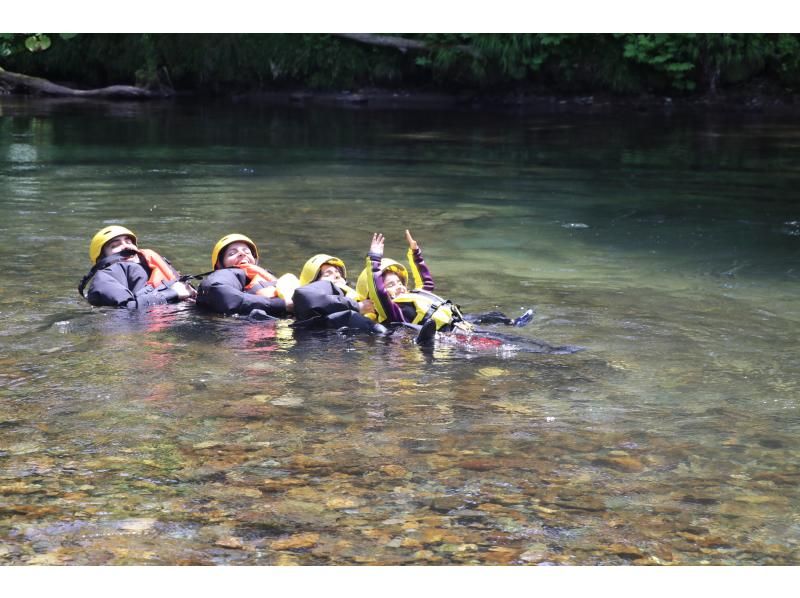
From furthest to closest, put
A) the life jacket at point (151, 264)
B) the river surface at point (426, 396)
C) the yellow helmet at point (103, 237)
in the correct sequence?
the yellow helmet at point (103, 237) → the life jacket at point (151, 264) → the river surface at point (426, 396)

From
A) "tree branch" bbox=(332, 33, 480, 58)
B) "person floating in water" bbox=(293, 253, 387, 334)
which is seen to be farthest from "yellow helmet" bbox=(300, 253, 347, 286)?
"tree branch" bbox=(332, 33, 480, 58)

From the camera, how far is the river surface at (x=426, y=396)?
4.93 meters

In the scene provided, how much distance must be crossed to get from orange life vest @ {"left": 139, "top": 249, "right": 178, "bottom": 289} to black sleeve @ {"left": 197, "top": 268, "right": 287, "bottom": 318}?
694mm

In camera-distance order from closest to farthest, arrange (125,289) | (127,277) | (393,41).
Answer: (125,289) → (127,277) → (393,41)

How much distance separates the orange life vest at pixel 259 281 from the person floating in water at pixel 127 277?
0.49 metres

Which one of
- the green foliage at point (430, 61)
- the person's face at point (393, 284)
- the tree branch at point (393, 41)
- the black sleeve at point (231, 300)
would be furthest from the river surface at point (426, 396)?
the tree branch at point (393, 41)

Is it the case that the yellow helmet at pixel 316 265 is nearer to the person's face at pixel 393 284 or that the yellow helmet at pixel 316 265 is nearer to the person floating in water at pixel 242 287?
the person floating in water at pixel 242 287

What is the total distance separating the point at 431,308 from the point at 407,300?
26cm

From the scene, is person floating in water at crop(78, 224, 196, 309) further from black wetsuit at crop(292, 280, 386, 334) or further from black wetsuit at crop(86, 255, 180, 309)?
black wetsuit at crop(292, 280, 386, 334)

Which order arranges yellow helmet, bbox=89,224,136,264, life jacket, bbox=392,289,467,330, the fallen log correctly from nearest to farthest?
life jacket, bbox=392,289,467,330
yellow helmet, bbox=89,224,136,264
the fallen log

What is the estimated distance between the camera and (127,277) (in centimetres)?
974

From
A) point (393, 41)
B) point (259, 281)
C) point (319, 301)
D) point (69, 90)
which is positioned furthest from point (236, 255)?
point (69, 90)

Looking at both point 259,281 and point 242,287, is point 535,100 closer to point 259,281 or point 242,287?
point 259,281

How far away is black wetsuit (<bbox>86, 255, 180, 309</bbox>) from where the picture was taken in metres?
9.32
